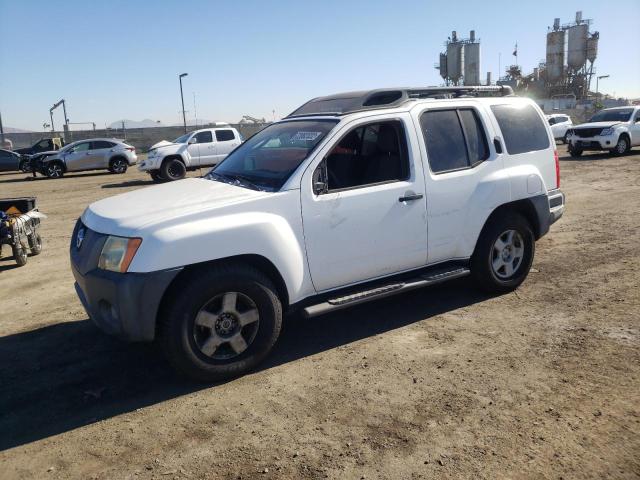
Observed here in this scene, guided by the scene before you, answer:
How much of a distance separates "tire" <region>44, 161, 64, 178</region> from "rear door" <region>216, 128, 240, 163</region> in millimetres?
7515

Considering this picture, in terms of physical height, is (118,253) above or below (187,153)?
below

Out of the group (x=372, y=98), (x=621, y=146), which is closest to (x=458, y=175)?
(x=372, y=98)

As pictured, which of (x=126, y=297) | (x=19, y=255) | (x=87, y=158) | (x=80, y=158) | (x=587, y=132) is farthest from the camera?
(x=87, y=158)

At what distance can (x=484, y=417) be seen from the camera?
3264 millimetres

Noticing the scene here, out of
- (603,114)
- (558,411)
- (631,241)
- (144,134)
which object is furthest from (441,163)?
(144,134)

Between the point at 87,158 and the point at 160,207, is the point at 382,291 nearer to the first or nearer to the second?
the point at 160,207

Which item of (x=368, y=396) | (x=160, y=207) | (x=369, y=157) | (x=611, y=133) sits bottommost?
(x=368, y=396)

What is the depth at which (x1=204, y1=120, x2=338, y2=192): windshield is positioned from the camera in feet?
13.9

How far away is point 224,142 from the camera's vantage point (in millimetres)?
20281

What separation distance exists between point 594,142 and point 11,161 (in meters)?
26.6

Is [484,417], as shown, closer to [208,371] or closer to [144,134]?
[208,371]

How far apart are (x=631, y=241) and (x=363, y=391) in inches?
217

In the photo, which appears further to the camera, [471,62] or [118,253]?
[471,62]

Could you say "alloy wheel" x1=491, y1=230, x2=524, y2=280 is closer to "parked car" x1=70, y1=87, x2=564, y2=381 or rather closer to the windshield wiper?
"parked car" x1=70, y1=87, x2=564, y2=381
